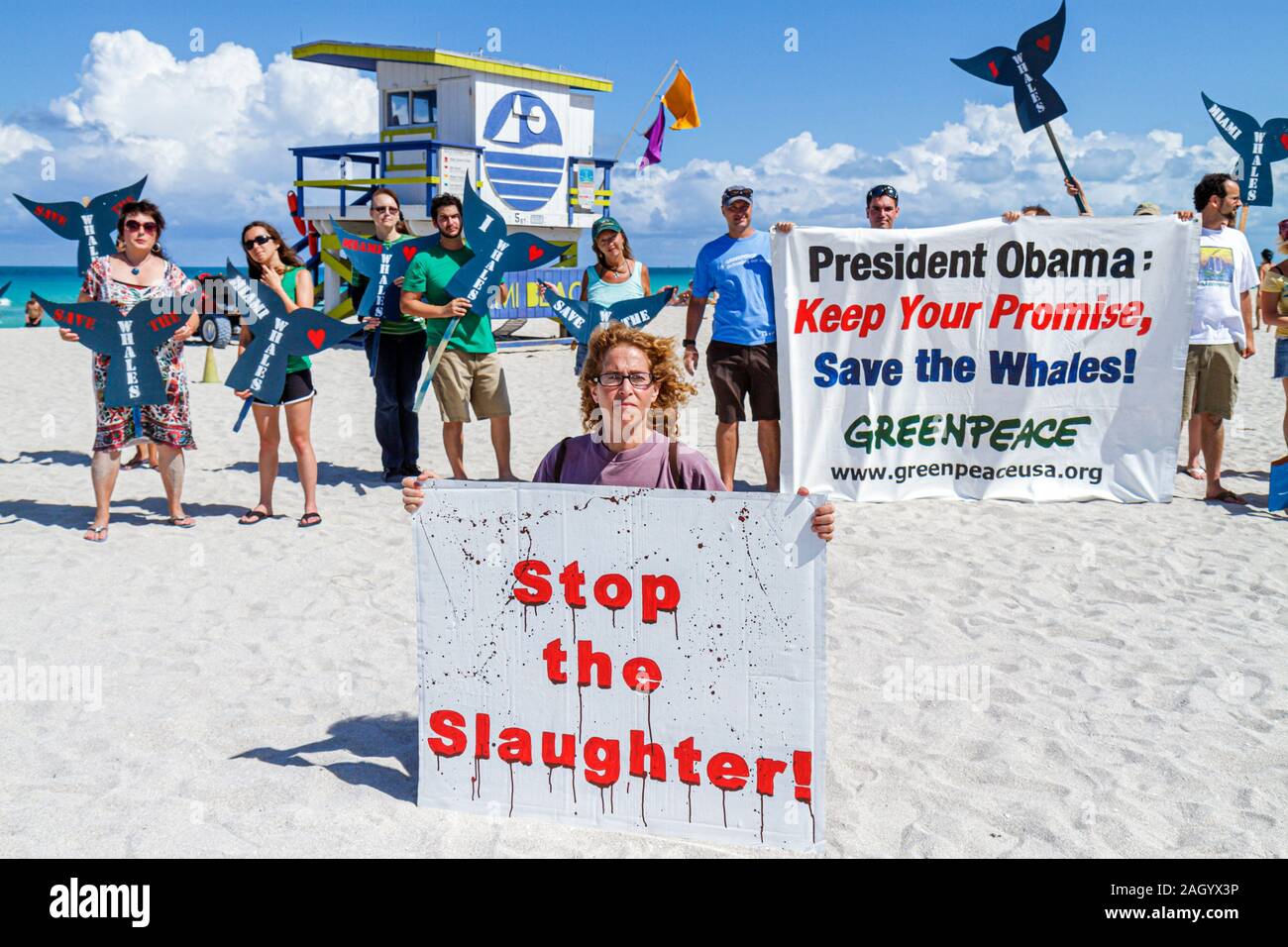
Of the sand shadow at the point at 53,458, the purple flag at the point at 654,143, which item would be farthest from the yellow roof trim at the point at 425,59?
the sand shadow at the point at 53,458

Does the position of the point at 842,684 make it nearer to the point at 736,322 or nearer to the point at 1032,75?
the point at 736,322

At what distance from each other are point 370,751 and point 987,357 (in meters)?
4.85

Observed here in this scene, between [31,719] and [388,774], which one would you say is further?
[31,719]

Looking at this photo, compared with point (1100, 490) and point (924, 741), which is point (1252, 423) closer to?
point (1100, 490)

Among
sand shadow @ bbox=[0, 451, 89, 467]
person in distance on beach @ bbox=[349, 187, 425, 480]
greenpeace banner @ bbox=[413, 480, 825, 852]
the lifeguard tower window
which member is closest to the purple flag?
person in distance on beach @ bbox=[349, 187, 425, 480]

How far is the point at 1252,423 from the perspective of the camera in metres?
10.4

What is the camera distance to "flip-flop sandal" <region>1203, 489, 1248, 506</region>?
6.98 m

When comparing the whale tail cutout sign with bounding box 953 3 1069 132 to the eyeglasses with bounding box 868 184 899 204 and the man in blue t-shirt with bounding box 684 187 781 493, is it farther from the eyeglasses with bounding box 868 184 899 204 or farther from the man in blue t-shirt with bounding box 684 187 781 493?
the man in blue t-shirt with bounding box 684 187 781 493

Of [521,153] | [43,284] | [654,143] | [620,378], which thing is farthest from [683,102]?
[43,284]

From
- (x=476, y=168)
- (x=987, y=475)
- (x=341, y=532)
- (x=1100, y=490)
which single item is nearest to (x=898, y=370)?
(x=987, y=475)

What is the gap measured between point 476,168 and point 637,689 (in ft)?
57.8

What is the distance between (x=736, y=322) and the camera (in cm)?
660

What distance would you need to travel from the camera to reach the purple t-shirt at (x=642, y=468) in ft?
10.4

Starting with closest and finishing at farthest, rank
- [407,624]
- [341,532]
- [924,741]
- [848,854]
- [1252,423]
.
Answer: [848,854], [924,741], [407,624], [341,532], [1252,423]
